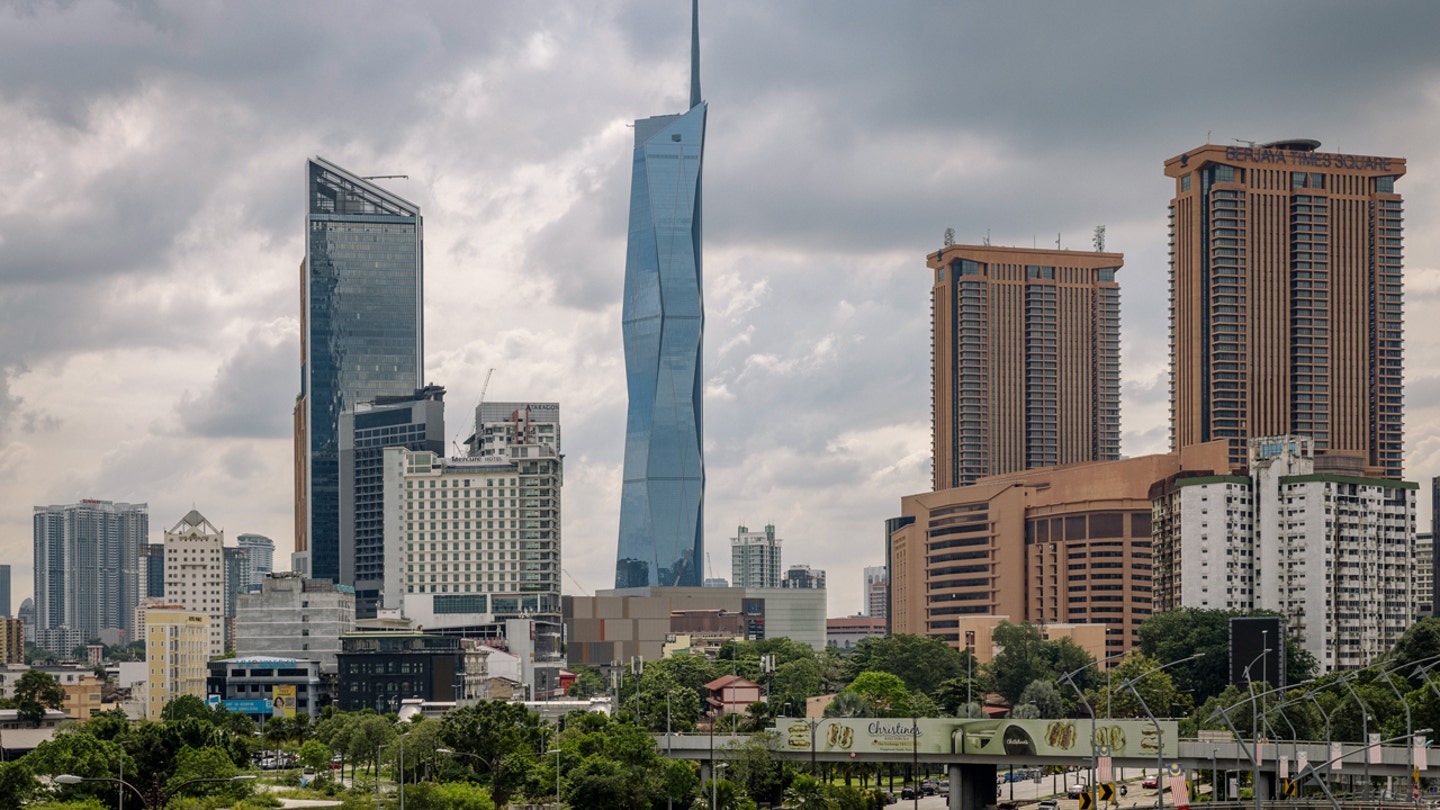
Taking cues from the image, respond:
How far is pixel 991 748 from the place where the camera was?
534 ft

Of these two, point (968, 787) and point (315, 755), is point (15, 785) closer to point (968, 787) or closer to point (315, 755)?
point (315, 755)

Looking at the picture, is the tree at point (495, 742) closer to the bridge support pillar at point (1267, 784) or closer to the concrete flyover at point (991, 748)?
the concrete flyover at point (991, 748)

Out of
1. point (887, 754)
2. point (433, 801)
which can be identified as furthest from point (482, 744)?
point (887, 754)

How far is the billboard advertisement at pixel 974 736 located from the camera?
159000 millimetres

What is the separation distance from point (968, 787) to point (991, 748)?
8.07 m

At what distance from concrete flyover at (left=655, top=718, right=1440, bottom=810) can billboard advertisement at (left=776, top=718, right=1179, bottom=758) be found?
84 mm

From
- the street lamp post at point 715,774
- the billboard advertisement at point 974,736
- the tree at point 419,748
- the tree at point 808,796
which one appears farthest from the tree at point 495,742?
the billboard advertisement at point 974,736

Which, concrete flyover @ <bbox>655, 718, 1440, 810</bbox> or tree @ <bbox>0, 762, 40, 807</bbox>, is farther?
concrete flyover @ <bbox>655, 718, 1440, 810</bbox>

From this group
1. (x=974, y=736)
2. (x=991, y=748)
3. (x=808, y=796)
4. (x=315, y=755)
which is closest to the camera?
(x=808, y=796)

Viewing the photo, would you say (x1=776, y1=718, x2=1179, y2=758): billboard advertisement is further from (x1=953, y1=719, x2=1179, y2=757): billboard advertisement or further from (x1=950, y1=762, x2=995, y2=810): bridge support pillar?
(x1=950, y1=762, x2=995, y2=810): bridge support pillar

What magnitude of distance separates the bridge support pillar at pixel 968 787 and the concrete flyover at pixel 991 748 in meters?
0.09

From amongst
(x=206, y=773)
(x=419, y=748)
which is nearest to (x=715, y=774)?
(x=419, y=748)

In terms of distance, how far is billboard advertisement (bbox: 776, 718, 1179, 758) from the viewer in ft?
522

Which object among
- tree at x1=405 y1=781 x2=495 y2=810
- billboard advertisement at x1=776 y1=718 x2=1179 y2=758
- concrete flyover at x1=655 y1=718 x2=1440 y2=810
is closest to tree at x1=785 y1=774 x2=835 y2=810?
concrete flyover at x1=655 y1=718 x2=1440 y2=810
